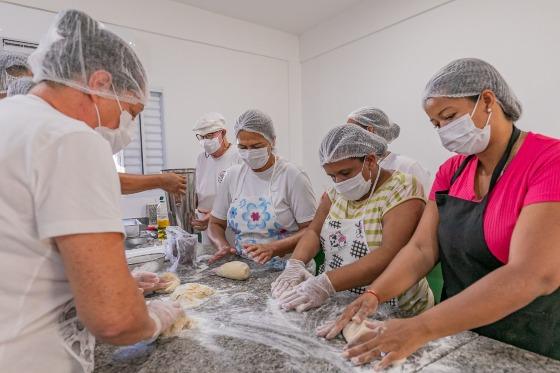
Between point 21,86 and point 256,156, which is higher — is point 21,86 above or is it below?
above

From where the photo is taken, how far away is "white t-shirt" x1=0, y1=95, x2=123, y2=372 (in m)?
0.61

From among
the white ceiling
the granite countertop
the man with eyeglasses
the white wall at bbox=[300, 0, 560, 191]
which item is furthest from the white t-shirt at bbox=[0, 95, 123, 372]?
the white ceiling

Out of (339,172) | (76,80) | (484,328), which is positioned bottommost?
(484,328)

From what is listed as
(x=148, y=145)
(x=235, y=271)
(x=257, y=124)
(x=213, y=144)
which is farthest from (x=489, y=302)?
(x=148, y=145)

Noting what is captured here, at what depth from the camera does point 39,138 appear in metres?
0.62

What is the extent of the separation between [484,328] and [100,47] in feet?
4.08

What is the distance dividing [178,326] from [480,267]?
0.88 metres

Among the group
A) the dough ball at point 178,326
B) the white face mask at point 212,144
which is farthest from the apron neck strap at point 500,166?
the white face mask at point 212,144

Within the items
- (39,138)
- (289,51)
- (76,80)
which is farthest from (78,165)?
(289,51)

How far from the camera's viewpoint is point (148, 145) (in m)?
3.45

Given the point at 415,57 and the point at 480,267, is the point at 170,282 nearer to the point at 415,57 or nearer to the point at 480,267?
the point at 480,267

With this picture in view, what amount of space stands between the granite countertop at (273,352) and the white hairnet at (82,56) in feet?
2.08

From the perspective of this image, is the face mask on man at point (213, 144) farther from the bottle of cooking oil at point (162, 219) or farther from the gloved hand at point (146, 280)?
the gloved hand at point (146, 280)

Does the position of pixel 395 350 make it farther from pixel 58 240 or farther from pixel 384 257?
pixel 58 240
